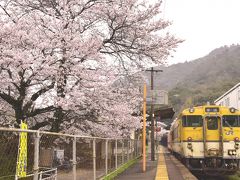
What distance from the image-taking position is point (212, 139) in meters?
16.7

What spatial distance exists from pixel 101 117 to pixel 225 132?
5.17 metres

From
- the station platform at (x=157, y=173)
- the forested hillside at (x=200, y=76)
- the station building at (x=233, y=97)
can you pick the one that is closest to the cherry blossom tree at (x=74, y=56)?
the station platform at (x=157, y=173)

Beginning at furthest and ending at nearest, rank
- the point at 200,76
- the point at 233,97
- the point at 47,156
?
the point at 200,76 → the point at 233,97 → the point at 47,156

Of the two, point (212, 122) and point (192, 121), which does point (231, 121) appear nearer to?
point (212, 122)

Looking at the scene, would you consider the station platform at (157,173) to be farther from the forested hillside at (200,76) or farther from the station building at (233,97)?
the forested hillside at (200,76)

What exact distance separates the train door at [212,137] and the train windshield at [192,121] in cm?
26

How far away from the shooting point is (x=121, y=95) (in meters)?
18.0

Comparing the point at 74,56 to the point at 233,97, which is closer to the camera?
the point at 74,56

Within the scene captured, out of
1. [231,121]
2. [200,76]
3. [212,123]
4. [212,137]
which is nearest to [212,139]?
[212,137]

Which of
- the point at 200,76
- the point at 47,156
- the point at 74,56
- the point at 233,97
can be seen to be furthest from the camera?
the point at 200,76

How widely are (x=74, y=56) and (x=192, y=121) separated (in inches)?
227

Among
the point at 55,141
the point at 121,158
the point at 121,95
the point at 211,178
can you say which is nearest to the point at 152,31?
the point at 121,95

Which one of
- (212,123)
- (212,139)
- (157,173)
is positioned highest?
(212,123)

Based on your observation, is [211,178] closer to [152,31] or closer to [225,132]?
[225,132]
